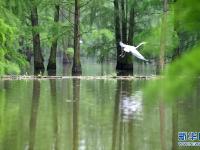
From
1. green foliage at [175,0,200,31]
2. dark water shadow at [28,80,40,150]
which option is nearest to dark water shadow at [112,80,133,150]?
dark water shadow at [28,80,40,150]

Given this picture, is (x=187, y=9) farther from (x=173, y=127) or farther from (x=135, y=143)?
(x=173, y=127)

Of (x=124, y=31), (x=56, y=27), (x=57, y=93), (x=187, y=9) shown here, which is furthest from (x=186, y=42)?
(x=187, y=9)

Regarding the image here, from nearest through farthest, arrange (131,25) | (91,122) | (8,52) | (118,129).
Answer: (118,129), (91,122), (8,52), (131,25)

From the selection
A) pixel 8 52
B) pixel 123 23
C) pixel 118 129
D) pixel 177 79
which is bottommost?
pixel 118 129

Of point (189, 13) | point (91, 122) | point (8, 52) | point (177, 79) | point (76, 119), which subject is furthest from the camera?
point (8, 52)

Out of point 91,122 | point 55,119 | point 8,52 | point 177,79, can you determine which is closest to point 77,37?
point 8,52

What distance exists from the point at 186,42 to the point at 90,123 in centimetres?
2524

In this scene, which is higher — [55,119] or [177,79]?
[177,79]

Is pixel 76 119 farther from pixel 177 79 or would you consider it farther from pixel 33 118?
pixel 177 79

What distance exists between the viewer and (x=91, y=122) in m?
9.47

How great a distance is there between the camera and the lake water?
24.7 feet

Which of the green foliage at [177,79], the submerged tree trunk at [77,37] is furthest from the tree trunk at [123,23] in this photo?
the green foliage at [177,79]

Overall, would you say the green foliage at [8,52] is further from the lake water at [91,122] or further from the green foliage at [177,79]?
the green foliage at [177,79]

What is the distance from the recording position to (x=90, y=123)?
9.38 meters
